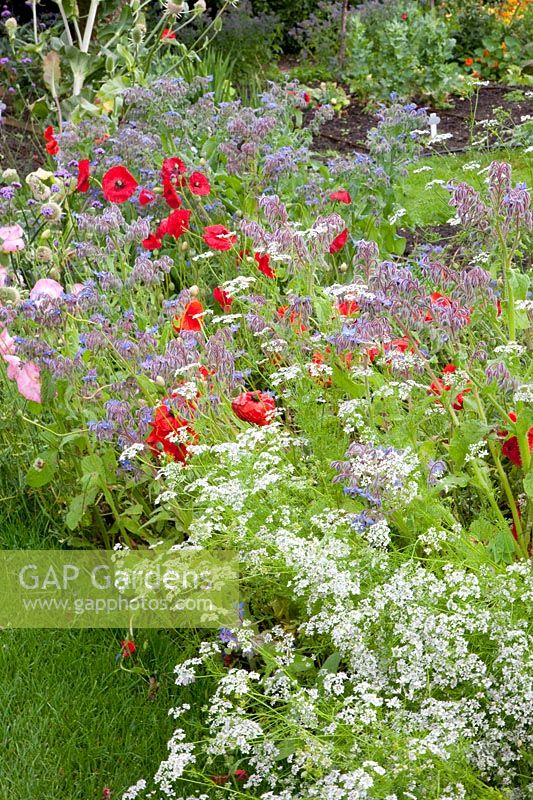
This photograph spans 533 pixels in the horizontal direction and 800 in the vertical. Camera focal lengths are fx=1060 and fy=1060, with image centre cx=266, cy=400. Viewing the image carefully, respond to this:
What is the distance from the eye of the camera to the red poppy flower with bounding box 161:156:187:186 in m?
3.97

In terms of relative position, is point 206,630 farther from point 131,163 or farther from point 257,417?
point 131,163

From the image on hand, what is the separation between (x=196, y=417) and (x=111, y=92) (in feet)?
10.1

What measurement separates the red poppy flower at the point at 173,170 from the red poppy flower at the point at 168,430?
1.44 meters

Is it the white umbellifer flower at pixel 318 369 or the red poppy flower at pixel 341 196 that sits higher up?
the white umbellifer flower at pixel 318 369

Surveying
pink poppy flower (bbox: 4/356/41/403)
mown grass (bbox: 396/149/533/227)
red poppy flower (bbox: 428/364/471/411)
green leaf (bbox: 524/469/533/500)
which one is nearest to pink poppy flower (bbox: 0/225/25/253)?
pink poppy flower (bbox: 4/356/41/403)

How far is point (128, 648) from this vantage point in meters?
2.86

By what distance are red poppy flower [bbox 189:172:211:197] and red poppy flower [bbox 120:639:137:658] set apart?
5.94 ft

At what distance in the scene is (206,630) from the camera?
2934 millimetres

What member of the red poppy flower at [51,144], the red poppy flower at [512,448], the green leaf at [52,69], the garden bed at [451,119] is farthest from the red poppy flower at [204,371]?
the garden bed at [451,119]

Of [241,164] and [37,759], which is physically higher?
[241,164]

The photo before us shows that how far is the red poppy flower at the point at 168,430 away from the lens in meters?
2.75

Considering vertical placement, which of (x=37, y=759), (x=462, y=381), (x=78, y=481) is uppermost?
(x=462, y=381)

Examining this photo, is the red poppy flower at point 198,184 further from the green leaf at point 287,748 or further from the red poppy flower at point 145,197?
the green leaf at point 287,748

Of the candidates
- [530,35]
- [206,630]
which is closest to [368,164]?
[206,630]
